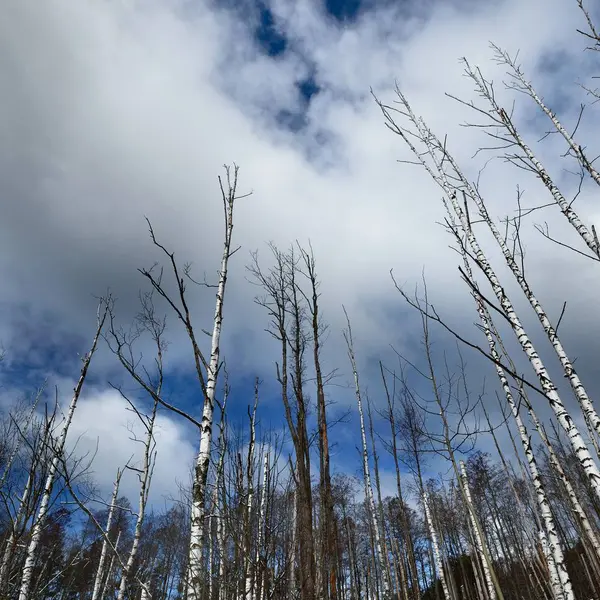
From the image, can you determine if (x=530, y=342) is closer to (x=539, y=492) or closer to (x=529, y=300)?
(x=529, y=300)

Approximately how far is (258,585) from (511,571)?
26.6 metres

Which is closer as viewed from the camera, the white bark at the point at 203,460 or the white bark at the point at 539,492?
the white bark at the point at 203,460

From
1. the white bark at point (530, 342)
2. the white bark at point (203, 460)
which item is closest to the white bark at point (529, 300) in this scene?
the white bark at point (530, 342)

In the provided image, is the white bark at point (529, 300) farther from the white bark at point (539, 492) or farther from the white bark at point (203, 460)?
the white bark at point (203, 460)

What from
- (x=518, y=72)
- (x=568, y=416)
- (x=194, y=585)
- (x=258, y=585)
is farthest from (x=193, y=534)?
(x=518, y=72)

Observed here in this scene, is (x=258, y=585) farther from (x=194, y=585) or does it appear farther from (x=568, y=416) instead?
(x=568, y=416)

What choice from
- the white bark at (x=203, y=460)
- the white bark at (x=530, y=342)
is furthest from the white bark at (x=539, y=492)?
the white bark at (x=203, y=460)

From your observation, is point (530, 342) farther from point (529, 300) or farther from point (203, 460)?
point (203, 460)

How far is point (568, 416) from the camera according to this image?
385 cm

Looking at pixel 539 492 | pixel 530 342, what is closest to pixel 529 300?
pixel 530 342

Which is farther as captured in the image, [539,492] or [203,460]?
[539,492]

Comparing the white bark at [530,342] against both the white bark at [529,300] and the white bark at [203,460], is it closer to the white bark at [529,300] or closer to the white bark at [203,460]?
the white bark at [529,300]

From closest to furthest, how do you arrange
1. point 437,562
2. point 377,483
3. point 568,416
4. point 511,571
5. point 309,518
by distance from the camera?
point 568,416, point 309,518, point 377,483, point 437,562, point 511,571

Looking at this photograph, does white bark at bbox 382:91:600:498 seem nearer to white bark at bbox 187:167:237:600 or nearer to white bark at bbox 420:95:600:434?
white bark at bbox 420:95:600:434
